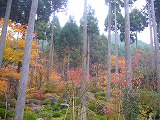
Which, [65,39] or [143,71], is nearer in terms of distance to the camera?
[143,71]

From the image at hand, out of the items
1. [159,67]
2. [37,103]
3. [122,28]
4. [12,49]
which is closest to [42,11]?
[12,49]

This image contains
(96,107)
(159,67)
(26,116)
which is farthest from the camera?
(96,107)

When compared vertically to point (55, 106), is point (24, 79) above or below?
above

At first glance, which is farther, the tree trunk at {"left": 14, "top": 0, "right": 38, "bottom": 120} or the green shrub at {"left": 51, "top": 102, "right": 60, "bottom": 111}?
the green shrub at {"left": 51, "top": 102, "right": 60, "bottom": 111}

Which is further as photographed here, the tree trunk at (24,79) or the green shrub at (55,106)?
the green shrub at (55,106)

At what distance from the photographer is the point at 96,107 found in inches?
539

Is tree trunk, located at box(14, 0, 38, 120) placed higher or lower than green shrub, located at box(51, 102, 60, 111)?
higher

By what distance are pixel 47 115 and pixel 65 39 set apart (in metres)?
18.8

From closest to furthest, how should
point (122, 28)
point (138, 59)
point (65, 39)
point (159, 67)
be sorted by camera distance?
point (159, 67), point (138, 59), point (122, 28), point (65, 39)

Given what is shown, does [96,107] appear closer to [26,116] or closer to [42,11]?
[26,116]

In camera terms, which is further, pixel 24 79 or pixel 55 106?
pixel 55 106

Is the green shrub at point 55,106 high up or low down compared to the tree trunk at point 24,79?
down

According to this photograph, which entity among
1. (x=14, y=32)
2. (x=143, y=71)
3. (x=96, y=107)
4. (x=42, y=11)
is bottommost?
(x=96, y=107)

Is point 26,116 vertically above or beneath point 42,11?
beneath
